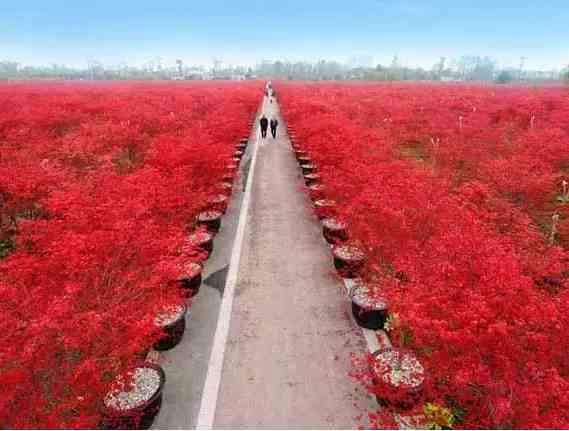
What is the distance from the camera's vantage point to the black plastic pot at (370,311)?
6594mm

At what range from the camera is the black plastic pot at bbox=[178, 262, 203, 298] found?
7.40m

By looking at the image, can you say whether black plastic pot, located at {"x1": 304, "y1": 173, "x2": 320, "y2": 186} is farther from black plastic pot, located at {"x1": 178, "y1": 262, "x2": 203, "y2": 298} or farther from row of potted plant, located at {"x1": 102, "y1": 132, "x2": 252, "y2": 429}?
black plastic pot, located at {"x1": 178, "y1": 262, "x2": 203, "y2": 298}

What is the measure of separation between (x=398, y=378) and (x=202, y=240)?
587 centimetres

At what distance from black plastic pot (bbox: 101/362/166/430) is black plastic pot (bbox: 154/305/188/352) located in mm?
1350

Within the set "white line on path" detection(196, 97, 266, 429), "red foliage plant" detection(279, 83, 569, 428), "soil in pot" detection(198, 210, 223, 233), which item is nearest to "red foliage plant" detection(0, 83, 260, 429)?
"soil in pot" detection(198, 210, 223, 233)

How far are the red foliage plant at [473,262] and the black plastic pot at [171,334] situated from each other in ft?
13.0

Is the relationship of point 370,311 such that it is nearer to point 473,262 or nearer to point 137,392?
point 473,262

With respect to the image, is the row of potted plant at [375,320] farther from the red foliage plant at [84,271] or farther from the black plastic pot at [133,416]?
the red foliage plant at [84,271]

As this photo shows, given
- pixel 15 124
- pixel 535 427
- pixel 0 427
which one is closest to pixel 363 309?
pixel 535 427

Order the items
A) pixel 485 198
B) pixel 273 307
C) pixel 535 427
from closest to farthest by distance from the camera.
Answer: pixel 535 427, pixel 273 307, pixel 485 198

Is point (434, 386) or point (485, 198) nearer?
point (434, 386)

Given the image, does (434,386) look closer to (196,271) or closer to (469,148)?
(196,271)

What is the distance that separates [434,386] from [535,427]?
1501 mm

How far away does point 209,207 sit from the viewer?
1166cm
